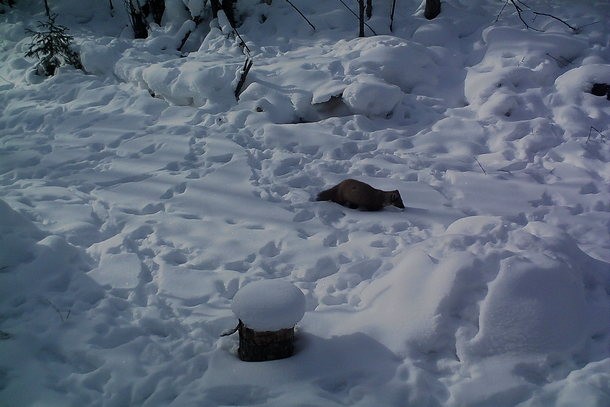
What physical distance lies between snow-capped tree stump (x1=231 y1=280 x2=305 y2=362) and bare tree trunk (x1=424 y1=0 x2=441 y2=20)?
7285 mm

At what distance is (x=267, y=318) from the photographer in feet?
9.75

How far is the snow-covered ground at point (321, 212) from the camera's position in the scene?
301cm

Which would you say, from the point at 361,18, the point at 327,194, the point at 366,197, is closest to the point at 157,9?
the point at 361,18

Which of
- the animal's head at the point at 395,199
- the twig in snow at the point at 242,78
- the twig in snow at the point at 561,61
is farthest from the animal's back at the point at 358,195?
the twig in snow at the point at 561,61

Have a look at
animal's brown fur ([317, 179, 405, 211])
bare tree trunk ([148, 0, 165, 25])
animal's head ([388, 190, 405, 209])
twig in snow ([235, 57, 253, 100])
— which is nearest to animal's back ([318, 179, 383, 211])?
animal's brown fur ([317, 179, 405, 211])

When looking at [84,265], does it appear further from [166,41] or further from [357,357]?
[166,41]

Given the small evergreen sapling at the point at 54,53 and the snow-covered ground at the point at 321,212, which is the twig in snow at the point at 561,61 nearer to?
the snow-covered ground at the point at 321,212

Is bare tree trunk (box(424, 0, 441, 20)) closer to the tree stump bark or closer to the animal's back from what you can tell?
Answer: the animal's back

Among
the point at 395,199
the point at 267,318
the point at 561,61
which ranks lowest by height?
the point at 395,199

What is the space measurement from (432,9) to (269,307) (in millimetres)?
7558

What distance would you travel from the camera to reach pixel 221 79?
7770 mm

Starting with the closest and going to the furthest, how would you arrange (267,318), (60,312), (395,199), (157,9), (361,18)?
(267,318) → (60,312) → (395,199) → (361,18) → (157,9)

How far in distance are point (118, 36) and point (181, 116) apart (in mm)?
5006

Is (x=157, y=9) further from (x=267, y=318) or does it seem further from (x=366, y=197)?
(x=267, y=318)
